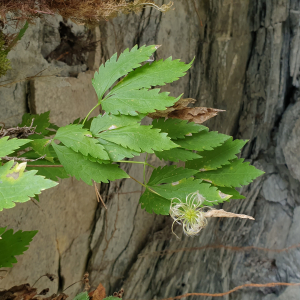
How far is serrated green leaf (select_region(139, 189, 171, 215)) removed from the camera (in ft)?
1.95

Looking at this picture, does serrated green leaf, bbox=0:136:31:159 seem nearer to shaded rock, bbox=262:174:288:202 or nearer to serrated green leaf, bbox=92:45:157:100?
serrated green leaf, bbox=92:45:157:100

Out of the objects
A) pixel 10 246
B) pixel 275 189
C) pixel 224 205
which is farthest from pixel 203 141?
pixel 275 189

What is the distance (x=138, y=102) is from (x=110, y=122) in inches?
2.6

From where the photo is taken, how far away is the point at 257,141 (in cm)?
162

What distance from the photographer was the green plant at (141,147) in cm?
50

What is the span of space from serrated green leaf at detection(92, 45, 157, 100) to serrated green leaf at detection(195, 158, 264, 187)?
0.91ft

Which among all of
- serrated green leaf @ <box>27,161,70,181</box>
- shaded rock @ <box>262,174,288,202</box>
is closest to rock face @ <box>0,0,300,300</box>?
shaded rock @ <box>262,174,288,202</box>

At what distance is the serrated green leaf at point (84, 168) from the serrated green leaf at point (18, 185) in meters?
0.11

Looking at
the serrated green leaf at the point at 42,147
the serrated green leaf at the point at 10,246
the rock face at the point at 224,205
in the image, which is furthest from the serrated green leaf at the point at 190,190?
the rock face at the point at 224,205

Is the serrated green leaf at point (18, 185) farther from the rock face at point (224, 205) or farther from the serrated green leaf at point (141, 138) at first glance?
the rock face at point (224, 205)

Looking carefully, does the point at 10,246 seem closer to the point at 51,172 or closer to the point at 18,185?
the point at 51,172

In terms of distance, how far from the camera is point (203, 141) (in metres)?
0.60

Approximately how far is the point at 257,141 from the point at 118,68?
4.20ft

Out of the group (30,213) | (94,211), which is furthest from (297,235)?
(30,213)
